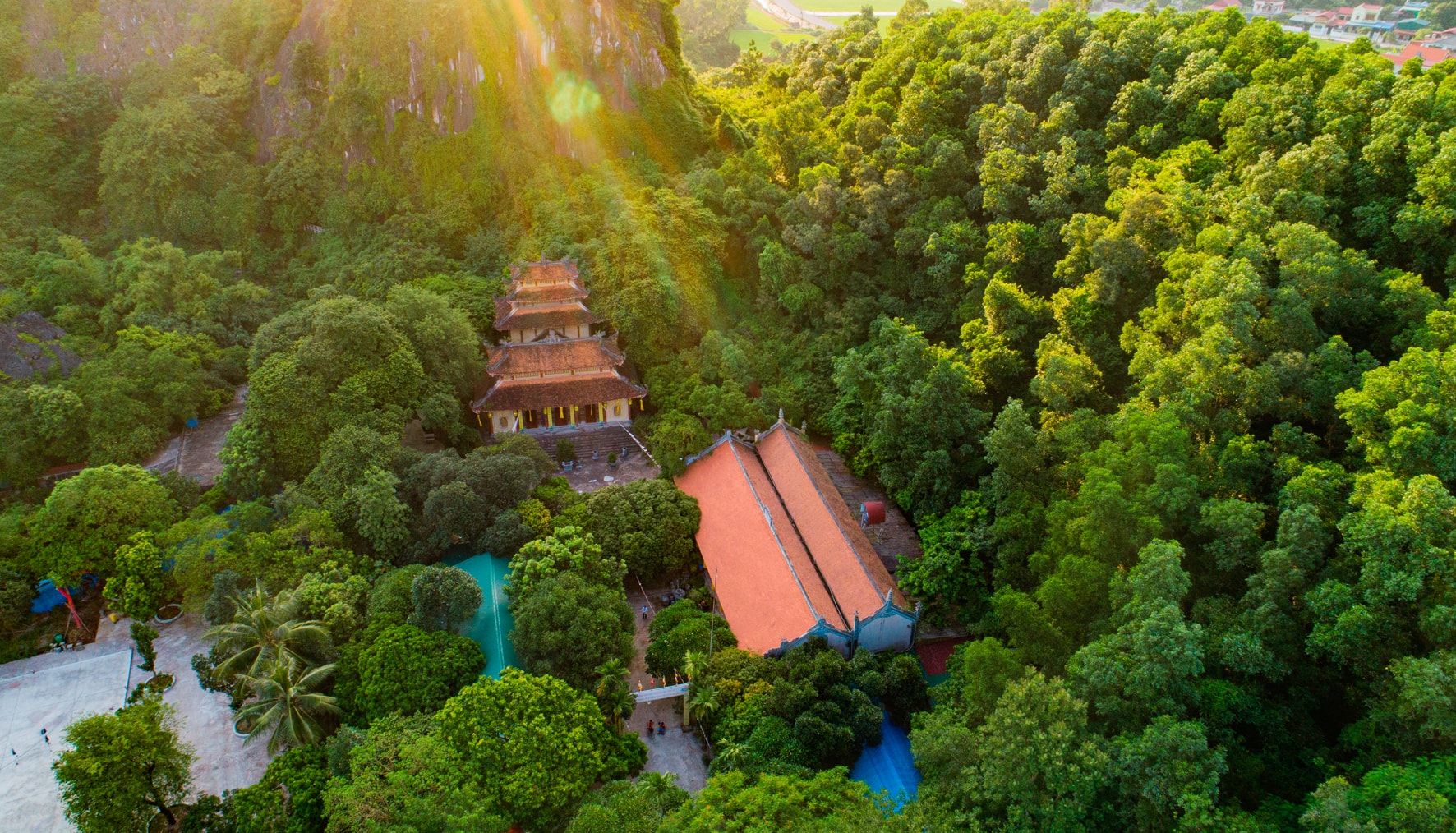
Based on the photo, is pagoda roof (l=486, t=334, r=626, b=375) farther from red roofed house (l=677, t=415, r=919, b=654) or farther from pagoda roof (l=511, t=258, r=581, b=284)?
red roofed house (l=677, t=415, r=919, b=654)

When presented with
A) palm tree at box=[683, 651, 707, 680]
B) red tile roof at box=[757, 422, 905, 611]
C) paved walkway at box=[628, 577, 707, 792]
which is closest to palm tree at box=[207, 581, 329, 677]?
paved walkway at box=[628, 577, 707, 792]

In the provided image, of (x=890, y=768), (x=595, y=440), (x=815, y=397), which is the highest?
(x=815, y=397)

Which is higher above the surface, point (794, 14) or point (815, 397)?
point (794, 14)

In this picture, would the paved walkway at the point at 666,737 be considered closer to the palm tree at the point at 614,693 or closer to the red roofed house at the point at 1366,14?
the palm tree at the point at 614,693

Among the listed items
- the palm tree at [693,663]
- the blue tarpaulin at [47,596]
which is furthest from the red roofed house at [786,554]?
the blue tarpaulin at [47,596]

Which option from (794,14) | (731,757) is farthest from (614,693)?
(794,14)

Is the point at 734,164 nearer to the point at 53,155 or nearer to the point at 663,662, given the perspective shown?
the point at 663,662

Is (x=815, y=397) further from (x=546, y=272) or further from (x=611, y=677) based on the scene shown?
(x=611, y=677)

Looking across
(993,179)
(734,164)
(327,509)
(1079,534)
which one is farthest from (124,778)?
(734,164)
